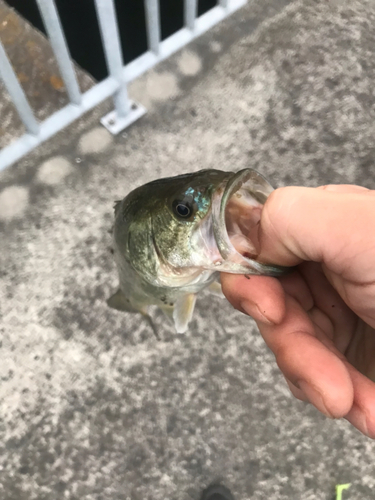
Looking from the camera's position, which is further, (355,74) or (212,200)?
(355,74)

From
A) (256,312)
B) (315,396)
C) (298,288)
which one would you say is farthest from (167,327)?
(315,396)

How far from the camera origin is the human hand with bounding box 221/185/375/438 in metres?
0.72

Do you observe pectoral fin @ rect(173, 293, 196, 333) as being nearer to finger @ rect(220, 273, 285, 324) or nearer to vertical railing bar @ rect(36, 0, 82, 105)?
finger @ rect(220, 273, 285, 324)

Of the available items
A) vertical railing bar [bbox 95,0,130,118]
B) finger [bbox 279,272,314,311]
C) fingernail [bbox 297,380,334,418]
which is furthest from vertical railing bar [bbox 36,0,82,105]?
fingernail [bbox 297,380,334,418]

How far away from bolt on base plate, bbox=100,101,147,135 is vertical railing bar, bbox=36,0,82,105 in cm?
20

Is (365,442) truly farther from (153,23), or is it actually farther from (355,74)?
(153,23)

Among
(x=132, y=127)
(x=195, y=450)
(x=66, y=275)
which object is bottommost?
(x=195, y=450)

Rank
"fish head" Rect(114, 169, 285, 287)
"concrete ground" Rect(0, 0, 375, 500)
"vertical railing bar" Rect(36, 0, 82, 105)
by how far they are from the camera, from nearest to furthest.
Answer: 1. "fish head" Rect(114, 169, 285, 287)
2. "vertical railing bar" Rect(36, 0, 82, 105)
3. "concrete ground" Rect(0, 0, 375, 500)

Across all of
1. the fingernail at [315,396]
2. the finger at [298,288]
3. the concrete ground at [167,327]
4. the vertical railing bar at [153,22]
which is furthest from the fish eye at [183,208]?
the vertical railing bar at [153,22]

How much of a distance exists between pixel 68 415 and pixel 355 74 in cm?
201

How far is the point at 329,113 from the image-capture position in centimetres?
198

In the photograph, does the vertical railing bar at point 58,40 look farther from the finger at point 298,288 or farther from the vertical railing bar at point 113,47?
the finger at point 298,288

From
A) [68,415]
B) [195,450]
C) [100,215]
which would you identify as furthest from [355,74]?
[68,415]

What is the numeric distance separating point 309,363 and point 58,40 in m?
1.33
